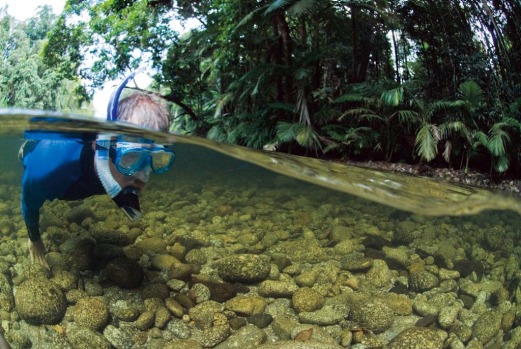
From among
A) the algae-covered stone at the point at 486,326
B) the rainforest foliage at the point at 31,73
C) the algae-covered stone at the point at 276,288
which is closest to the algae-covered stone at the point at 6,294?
the rainforest foliage at the point at 31,73

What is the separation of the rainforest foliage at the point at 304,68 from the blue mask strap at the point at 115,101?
33 millimetres

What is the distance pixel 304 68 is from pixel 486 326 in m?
1.60

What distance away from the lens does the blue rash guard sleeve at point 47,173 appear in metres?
1.75

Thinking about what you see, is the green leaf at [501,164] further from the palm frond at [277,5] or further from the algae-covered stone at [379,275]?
the palm frond at [277,5]

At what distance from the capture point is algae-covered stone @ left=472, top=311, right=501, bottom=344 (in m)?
2.04

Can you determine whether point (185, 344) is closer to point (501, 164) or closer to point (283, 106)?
point (283, 106)

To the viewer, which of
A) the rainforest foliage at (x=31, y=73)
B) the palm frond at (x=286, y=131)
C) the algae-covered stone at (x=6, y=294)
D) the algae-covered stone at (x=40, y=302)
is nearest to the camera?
the rainforest foliage at (x=31, y=73)

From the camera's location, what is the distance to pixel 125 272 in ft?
6.07

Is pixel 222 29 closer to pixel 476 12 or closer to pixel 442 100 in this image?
pixel 442 100

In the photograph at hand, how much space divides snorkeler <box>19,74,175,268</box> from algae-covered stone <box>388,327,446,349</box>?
126 cm

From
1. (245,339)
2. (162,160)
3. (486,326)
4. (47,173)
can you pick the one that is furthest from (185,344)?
(486,326)

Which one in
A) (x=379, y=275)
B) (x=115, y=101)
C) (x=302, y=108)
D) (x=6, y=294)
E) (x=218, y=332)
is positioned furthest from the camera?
(x=6, y=294)

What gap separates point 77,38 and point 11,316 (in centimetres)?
137

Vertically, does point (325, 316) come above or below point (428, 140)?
below
